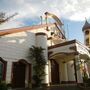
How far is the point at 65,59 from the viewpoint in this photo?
2309 centimetres

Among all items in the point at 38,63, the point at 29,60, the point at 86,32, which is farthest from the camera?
the point at 86,32

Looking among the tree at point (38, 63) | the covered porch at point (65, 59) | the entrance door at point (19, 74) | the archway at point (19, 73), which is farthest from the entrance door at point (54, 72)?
the entrance door at point (19, 74)

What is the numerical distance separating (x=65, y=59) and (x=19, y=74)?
670cm

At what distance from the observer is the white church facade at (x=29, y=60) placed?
17.5m

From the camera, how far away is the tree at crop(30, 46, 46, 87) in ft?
62.1

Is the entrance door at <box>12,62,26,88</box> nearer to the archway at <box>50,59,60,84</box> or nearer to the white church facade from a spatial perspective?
the white church facade

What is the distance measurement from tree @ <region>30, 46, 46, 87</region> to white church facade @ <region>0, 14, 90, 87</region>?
0.50 meters

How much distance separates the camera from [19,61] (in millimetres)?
18656

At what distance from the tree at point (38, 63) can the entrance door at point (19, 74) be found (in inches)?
45.2

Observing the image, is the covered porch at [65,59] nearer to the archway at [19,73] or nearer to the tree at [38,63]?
the tree at [38,63]

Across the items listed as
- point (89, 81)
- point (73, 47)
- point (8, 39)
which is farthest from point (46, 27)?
point (89, 81)

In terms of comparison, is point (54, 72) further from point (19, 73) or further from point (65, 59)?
point (19, 73)

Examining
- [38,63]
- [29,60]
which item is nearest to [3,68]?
[29,60]

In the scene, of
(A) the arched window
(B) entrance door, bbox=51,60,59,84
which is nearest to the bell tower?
(B) entrance door, bbox=51,60,59,84
